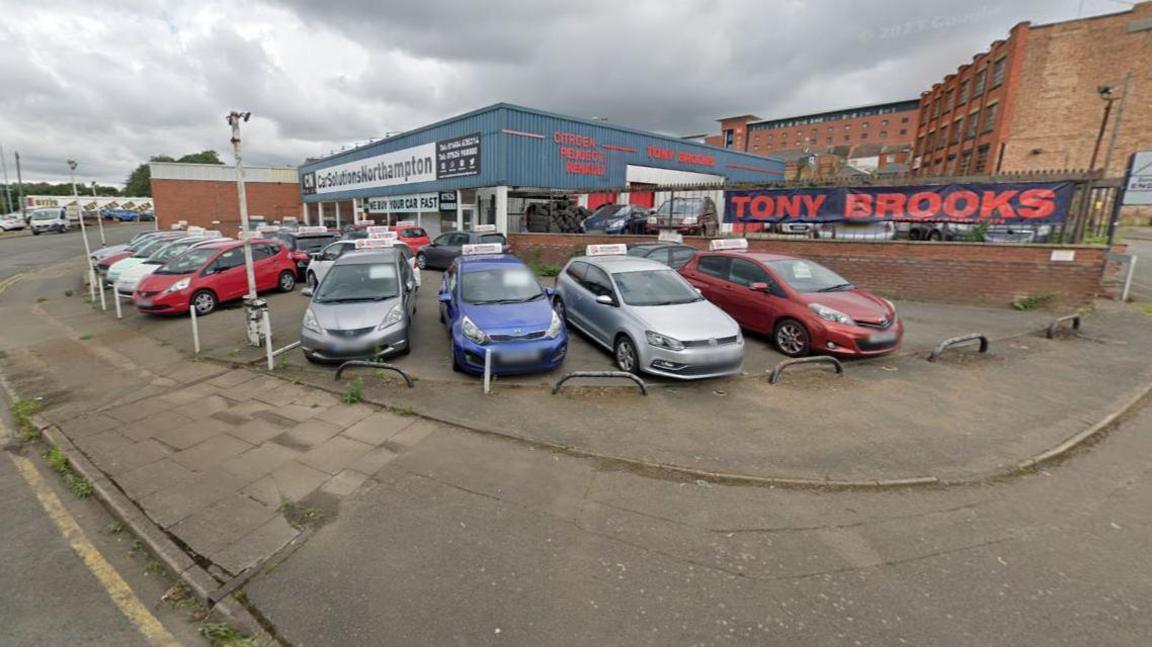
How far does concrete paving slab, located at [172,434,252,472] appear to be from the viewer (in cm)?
421

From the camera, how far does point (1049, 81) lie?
32812 millimetres

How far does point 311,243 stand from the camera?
1675 cm

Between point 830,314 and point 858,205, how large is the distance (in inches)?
257

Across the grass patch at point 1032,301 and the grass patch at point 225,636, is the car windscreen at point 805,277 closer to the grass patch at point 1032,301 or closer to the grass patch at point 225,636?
the grass patch at point 1032,301

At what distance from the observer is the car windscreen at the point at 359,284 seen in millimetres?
7453

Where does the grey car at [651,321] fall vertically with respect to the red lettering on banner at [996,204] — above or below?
below

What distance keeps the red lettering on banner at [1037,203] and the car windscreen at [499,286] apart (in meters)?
10.6

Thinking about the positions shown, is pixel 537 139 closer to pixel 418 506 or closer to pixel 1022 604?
pixel 418 506

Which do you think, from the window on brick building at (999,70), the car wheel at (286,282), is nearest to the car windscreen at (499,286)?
the car wheel at (286,282)

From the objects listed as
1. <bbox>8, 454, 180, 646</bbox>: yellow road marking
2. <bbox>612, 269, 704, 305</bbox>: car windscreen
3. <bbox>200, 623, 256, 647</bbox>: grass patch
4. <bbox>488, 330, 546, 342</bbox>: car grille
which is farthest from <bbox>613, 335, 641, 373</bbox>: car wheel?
<bbox>8, 454, 180, 646</bbox>: yellow road marking

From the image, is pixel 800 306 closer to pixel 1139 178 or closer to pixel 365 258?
pixel 365 258

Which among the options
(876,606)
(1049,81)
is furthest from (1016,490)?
(1049,81)

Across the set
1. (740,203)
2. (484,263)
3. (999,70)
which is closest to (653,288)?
(484,263)

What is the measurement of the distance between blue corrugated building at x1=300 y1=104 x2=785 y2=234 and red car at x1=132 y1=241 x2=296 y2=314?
9386 millimetres
